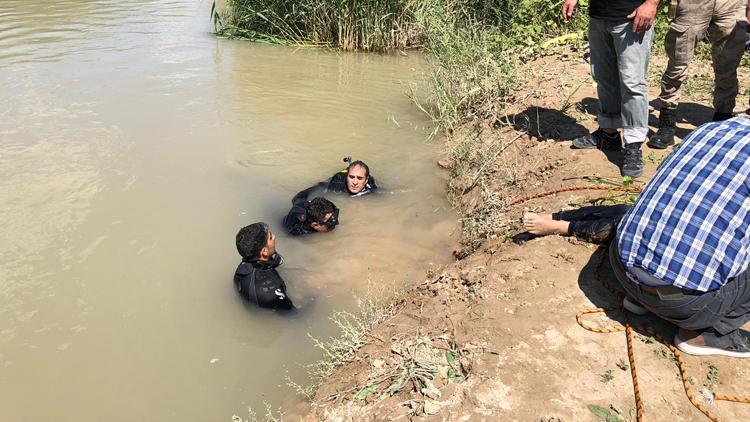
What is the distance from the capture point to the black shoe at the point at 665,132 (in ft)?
15.3

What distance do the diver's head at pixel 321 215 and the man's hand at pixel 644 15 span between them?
2.79 m

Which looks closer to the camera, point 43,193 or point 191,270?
point 191,270

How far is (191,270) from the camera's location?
457 cm

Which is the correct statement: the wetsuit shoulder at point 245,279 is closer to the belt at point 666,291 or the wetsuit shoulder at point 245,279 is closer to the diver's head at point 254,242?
the diver's head at point 254,242

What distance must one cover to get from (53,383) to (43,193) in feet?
9.11

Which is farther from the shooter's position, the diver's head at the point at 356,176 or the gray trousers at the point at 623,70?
the diver's head at the point at 356,176

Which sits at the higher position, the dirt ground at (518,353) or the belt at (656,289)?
the belt at (656,289)

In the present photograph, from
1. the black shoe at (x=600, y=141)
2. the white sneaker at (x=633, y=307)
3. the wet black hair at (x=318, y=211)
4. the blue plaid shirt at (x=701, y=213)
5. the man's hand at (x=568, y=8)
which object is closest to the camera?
the blue plaid shirt at (x=701, y=213)

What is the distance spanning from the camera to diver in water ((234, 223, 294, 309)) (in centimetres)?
400

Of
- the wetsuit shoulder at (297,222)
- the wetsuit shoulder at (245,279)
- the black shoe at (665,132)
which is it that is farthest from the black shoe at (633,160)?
A: the wetsuit shoulder at (245,279)

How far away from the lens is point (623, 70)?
13.3ft

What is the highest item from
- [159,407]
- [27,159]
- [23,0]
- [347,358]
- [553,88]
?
[23,0]

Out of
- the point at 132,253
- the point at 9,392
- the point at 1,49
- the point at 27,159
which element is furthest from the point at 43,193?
the point at 1,49

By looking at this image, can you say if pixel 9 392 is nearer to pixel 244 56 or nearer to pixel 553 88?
pixel 553 88
